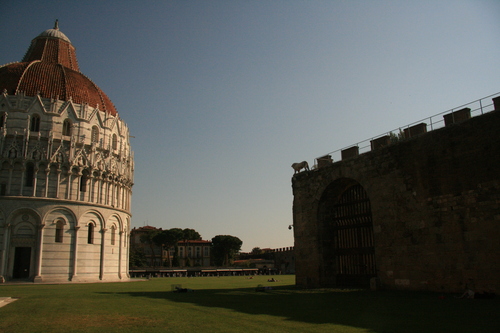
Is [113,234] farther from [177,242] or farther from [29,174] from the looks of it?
[177,242]

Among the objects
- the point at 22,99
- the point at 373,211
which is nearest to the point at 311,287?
the point at 373,211

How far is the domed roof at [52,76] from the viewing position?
47.1m

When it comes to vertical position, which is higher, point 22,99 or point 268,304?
point 22,99

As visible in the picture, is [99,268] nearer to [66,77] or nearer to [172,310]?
[66,77]

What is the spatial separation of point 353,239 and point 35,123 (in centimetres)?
3870

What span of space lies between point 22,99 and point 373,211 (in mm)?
41754

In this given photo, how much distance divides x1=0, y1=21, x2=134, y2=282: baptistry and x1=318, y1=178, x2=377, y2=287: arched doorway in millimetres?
29929

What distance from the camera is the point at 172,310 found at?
46.8ft

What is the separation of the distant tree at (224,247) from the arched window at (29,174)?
74139 mm

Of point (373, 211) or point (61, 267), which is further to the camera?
→ point (61, 267)

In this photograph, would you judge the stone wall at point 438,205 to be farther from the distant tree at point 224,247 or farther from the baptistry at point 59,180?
the distant tree at point 224,247

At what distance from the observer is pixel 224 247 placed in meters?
112

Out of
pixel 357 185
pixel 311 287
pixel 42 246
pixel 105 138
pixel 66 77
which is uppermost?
pixel 66 77

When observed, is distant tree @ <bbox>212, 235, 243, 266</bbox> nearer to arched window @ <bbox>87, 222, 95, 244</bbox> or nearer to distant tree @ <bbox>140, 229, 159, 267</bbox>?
distant tree @ <bbox>140, 229, 159, 267</bbox>
